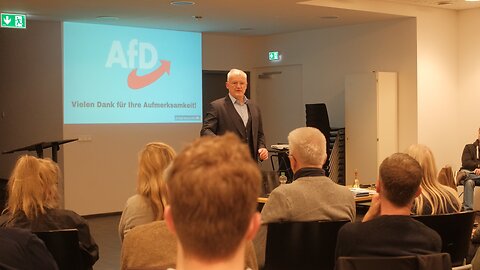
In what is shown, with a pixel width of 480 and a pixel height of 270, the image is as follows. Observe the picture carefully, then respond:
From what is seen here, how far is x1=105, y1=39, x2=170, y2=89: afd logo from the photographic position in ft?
31.8

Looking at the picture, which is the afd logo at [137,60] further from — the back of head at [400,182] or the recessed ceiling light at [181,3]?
the back of head at [400,182]

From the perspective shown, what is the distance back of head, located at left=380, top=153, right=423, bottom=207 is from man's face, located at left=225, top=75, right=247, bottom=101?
296 centimetres

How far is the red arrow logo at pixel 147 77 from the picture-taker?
9.84 m

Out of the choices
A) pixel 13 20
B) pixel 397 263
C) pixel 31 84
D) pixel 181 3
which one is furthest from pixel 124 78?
pixel 397 263

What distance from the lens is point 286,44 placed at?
37.4 ft

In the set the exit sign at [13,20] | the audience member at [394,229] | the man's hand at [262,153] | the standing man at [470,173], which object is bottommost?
the standing man at [470,173]

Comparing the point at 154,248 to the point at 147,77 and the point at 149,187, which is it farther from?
the point at 147,77

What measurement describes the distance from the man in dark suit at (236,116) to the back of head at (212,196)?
4.42 m

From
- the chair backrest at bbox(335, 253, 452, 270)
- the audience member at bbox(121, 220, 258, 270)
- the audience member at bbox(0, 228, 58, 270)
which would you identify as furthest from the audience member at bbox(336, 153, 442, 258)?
the audience member at bbox(0, 228, 58, 270)

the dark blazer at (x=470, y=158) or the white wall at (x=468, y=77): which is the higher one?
the white wall at (x=468, y=77)

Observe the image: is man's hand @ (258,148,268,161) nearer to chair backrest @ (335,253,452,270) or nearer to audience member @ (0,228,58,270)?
audience member @ (0,228,58,270)

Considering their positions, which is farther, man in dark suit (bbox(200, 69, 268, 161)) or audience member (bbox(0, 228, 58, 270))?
man in dark suit (bbox(200, 69, 268, 161))

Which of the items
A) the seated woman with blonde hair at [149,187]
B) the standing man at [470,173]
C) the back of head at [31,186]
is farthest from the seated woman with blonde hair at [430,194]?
the standing man at [470,173]

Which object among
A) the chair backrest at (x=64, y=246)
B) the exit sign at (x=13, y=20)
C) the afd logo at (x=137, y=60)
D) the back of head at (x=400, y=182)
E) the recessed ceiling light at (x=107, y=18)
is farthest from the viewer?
the afd logo at (x=137, y=60)
